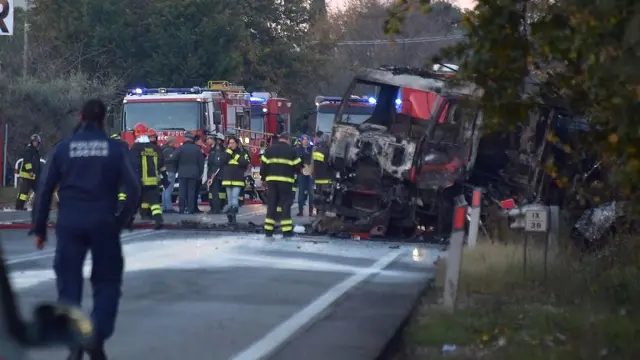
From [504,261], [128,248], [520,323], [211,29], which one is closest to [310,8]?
[211,29]

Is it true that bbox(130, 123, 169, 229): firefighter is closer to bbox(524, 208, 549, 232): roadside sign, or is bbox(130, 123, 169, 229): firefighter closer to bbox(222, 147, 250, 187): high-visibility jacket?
bbox(222, 147, 250, 187): high-visibility jacket

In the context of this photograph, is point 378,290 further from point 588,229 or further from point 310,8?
point 310,8

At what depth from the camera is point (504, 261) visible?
503 inches

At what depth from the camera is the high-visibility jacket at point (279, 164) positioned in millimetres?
18375

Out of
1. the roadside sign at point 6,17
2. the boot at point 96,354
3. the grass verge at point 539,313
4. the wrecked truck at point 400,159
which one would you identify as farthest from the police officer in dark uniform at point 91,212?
the roadside sign at point 6,17

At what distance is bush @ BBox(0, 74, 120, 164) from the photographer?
34.3 m

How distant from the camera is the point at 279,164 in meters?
18.4

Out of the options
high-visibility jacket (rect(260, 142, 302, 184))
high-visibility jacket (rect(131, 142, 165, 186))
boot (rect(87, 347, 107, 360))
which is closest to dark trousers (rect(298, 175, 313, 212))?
high-visibility jacket (rect(131, 142, 165, 186))

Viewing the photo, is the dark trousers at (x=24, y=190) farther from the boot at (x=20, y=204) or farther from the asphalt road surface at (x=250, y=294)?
the asphalt road surface at (x=250, y=294)

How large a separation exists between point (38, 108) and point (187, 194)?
11.9m

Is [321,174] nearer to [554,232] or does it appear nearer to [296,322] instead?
[554,232]

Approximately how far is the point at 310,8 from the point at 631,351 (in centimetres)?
4652

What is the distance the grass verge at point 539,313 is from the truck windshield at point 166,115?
17237 mm

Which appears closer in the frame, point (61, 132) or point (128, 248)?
point (128, 248)
